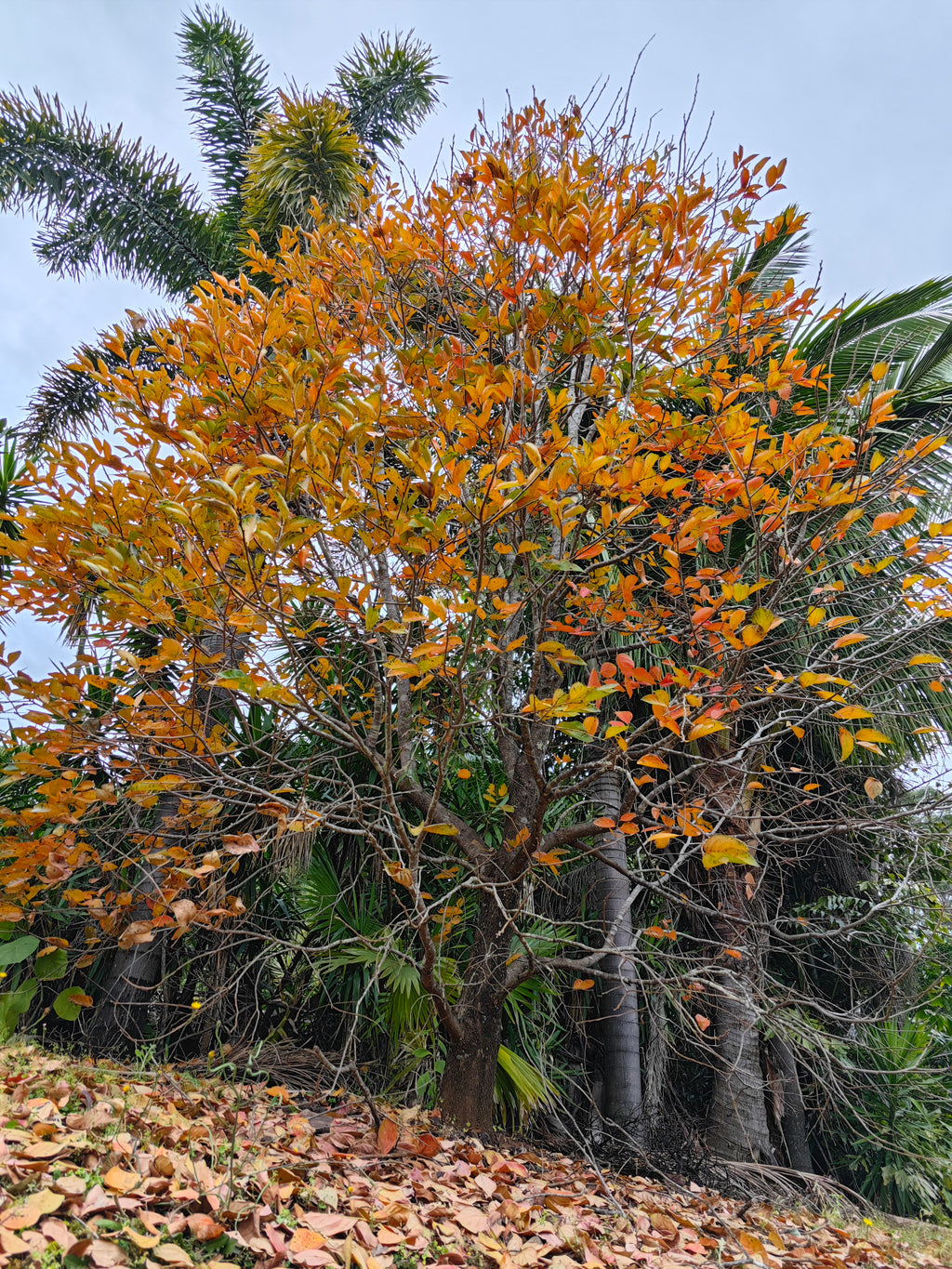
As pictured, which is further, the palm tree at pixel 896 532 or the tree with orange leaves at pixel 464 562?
the palm tree at pixel 896 532

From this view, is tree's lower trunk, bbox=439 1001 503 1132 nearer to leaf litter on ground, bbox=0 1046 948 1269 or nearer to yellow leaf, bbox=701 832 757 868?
leaf litter on ground, bbox=0 1046 948 1269

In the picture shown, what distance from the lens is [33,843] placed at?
8.79ft

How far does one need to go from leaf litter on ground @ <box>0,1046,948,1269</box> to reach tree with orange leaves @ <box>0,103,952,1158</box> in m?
0.50

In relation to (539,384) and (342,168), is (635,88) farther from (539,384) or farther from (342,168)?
(342,168)

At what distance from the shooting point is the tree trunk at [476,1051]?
292 cm

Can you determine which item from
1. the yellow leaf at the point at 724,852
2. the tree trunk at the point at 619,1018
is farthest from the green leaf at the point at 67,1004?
the yellow leaf at the point at 724,852

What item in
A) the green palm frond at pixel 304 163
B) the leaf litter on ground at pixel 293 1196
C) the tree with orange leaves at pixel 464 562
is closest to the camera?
the leaf litter on ground at pixel 293 1196

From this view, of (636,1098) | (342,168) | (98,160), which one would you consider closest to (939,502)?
(636,1098)

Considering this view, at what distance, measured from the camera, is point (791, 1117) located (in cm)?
525

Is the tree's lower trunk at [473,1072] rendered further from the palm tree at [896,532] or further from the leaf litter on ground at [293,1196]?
the palm tree at [896,532]

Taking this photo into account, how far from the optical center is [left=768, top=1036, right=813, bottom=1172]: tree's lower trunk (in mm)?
4820

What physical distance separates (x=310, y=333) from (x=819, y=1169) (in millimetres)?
6882

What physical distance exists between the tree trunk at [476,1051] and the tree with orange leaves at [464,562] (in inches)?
0.5

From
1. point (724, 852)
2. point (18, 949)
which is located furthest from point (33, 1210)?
point (18, 949)
